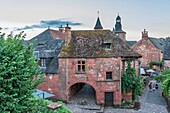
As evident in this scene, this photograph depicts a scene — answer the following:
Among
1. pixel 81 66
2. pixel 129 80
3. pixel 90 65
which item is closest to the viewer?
pixel 90 65

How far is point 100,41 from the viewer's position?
2820 centimetres

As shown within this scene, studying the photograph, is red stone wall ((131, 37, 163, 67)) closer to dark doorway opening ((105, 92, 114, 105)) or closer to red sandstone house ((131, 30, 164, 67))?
red sandstone house ((131, 30, 164, 67))

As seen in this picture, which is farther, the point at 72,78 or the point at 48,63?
the point at 48,63

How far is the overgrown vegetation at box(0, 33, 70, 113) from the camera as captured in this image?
979cm

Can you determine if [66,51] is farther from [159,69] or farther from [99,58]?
[159,69]

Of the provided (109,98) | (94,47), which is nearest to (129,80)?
(109,98)

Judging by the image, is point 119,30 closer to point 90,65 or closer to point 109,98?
point 90,65

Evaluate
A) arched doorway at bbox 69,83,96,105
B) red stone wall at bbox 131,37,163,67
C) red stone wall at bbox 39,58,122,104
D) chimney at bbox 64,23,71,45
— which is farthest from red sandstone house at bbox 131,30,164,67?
chimney at bbox 64,23,71,45

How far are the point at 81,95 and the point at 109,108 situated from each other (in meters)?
5.83

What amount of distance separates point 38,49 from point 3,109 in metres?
21.8

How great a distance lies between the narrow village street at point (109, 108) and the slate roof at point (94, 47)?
5.74 m

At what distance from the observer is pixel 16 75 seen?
10062mm

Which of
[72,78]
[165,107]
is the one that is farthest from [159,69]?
[72,78]

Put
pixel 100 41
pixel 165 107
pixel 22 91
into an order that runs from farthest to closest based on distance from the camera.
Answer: pixel 100 41, pixel 165 107, pixel 22 91
